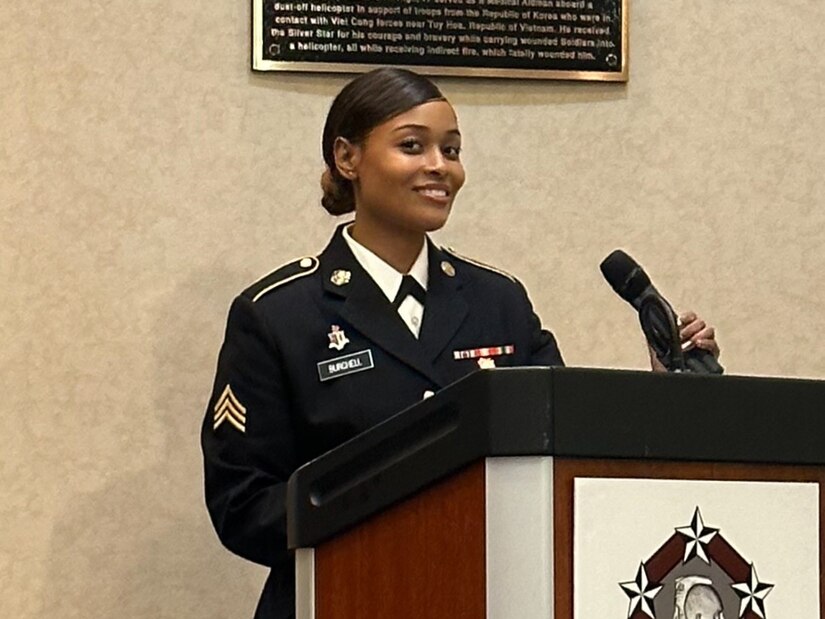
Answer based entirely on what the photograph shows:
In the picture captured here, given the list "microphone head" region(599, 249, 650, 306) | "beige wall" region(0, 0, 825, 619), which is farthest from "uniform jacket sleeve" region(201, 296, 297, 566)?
"beige wall" region(0, 0, 825, 619)

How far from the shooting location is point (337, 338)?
2.00 m

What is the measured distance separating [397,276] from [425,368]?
0.17 m

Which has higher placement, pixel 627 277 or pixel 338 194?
pixel 338 194

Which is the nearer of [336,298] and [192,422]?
[336,298]

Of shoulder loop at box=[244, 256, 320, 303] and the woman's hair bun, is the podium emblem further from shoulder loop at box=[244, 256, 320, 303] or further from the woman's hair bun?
the woman's hair bun

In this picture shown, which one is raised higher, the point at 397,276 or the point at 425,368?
the point at 397,276

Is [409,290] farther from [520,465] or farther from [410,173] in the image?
[520,465]

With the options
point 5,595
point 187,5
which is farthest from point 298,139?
point 5,595

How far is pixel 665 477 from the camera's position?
1131 mm

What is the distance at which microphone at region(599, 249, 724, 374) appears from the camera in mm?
1420

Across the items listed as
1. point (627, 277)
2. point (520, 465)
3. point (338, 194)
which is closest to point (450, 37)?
point (338, 194)

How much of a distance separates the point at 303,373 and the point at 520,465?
0.88 meters

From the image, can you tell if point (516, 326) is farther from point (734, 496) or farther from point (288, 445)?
point (734, 496)

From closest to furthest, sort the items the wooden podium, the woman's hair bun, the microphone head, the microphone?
the wooden podium, the microphone, the microphone head, the woman's hair bun
